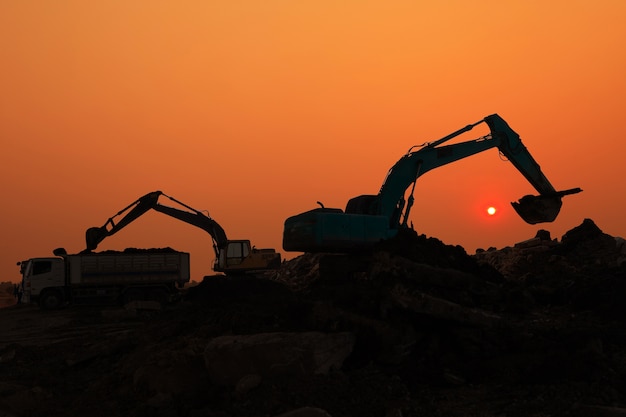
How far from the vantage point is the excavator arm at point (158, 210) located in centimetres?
3412

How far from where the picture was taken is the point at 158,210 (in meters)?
35.5

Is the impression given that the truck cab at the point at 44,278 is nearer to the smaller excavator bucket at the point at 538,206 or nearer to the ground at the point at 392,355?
the ground at the point at 392,355

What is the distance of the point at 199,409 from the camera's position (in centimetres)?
1182

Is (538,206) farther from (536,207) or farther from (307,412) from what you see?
(307,412)

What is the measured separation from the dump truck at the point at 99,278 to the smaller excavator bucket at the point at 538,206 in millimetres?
17072

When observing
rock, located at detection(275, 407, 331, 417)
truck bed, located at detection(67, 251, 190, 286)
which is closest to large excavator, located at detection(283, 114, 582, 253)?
rock, located at detection(275, 407, 331, 417)

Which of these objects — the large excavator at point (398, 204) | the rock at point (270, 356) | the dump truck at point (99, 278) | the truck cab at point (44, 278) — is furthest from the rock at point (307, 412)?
the truck cab at point (44, 278)

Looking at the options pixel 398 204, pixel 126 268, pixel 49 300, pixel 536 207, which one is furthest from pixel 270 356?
pixel 49 300

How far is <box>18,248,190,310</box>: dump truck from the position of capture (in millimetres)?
32156

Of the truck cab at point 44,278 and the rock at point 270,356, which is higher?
the truck cab at point 44,278

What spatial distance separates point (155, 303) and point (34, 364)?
13.6 meters

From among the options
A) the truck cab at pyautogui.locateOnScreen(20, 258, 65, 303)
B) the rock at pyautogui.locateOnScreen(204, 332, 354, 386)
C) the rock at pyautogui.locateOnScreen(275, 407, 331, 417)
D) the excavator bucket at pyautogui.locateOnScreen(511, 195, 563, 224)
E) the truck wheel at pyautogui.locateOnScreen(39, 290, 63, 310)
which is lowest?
the rock at pyautogui.locateOnScreen(275, 407, 331, 417)

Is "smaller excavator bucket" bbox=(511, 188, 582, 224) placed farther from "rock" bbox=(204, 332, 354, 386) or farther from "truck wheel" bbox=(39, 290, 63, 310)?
"truck wheel" bbox=(39, 290, 63, 310)

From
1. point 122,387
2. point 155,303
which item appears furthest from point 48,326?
point 122,387
